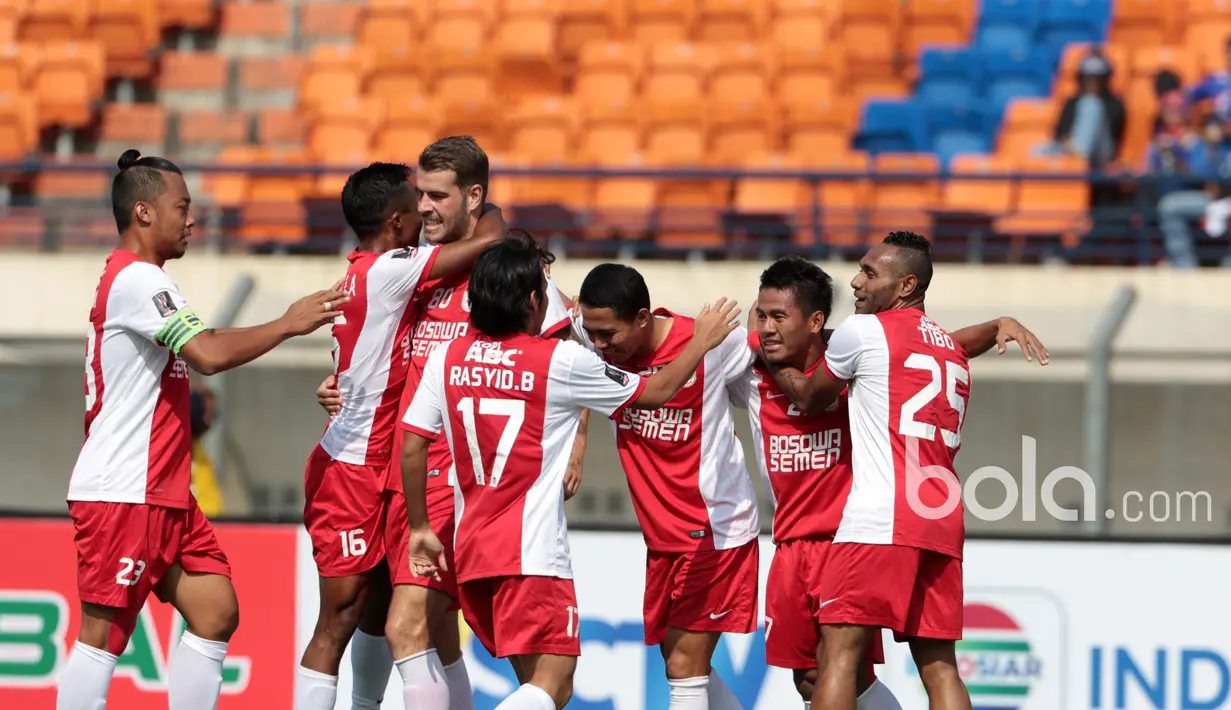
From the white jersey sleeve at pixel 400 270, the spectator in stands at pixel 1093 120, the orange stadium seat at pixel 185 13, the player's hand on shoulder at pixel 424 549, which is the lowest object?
the player's hand on shoulder at pixel 424 549

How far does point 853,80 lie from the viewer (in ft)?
47.8

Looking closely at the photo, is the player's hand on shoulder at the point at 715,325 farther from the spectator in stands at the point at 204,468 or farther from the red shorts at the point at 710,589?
the spectator in stands at the point at 204,468

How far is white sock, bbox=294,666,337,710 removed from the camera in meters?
6.05

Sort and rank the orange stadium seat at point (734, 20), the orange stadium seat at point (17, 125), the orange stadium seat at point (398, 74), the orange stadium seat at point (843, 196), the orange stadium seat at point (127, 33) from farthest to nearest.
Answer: the orange stadium seat at point (127, 33)
the orange stadium seat at point (734, 20)
the orange stadium seat at point (398, 74)
the orange stadium seat at point (17, 125)
the orange stadium seat at point (843, 196)

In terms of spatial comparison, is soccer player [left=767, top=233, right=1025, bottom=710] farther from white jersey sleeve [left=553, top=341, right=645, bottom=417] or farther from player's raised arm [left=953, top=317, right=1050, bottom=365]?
white jersey sleeve [left=553, top=341, right=645, bottom=417]

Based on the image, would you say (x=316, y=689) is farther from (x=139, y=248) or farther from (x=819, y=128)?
(x=819, y=128)

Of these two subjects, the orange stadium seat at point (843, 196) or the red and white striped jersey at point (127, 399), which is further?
the orange stadium seat at point (843, 196)

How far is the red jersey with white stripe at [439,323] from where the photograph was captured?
19.6 feet

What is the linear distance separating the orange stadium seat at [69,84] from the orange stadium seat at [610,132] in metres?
4.83

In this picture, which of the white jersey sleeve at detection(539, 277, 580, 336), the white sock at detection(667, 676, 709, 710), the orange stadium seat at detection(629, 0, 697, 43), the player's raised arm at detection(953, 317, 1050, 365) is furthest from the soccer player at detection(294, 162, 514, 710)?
the orange stadium seat at detection(629, 0, 697, 43)

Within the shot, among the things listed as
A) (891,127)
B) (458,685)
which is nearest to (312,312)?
(458,685)

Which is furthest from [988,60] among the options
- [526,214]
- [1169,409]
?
[1169,409]

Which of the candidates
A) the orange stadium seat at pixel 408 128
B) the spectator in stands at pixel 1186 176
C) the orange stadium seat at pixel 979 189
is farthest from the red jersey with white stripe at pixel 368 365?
the orange stadium seat at pixel 408 128

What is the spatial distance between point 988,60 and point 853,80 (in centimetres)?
125
